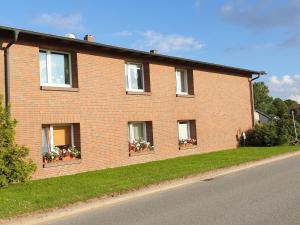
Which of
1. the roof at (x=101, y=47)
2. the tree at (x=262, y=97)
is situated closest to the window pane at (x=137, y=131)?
the roof at (x=101, y=47)

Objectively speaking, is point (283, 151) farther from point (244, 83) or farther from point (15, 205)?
point (15, 205)

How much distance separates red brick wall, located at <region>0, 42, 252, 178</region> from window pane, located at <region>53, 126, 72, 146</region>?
529 millimetres

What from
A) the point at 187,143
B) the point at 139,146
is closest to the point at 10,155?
the point at 139,146

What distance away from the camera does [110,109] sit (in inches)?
749

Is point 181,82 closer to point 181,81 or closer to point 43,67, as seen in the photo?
point 181,81

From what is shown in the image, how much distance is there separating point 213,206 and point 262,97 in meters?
98.4

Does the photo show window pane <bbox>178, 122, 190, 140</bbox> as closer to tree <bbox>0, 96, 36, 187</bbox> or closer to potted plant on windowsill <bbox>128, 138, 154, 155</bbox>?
potted plant on windowsill <bbox>128, 138, 154, 155</bbox>

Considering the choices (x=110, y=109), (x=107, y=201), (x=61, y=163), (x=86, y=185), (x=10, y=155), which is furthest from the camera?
(x=110, y=109)

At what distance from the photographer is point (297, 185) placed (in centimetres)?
1212

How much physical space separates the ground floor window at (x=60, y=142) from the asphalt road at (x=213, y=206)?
5.46 m

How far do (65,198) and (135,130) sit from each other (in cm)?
1036

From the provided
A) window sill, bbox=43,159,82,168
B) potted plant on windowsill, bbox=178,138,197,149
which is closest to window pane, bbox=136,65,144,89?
potted plant on windowsill, bbox=178,138,197,149

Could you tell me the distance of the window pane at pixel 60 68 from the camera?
682 inches

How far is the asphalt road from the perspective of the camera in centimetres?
842
